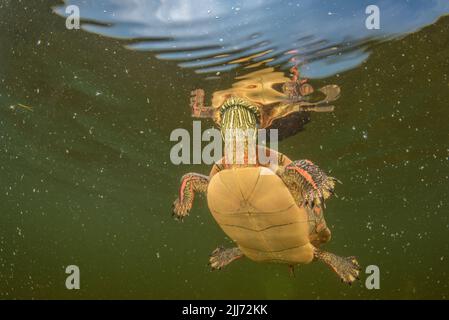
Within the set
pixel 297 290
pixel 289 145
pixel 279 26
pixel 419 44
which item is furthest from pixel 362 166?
pixel 297 290

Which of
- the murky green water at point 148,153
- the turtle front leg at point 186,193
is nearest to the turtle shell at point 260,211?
the turtle front leg at point 186,193

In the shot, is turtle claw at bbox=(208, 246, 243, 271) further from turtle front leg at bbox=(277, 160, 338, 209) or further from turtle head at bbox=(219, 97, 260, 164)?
turtle front leg at bbox=(277, 160, 338, 209)

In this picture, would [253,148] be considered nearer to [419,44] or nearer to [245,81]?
[245,81]

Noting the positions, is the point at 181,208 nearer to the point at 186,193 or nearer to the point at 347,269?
the point at 186,193

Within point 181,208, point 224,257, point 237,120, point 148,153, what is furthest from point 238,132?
point 148,153

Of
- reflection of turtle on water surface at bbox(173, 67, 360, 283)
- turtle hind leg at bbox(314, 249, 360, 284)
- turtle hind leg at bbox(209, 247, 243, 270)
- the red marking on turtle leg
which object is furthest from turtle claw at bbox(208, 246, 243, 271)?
the red marking on turtle leg
